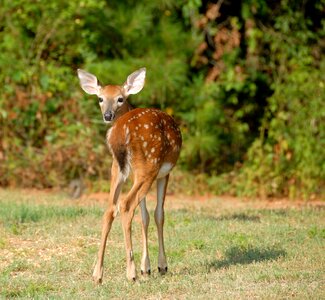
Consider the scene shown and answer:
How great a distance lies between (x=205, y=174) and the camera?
602 inches

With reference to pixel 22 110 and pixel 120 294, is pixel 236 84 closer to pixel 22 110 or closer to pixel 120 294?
pixel 22 110

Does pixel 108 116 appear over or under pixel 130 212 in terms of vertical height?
over

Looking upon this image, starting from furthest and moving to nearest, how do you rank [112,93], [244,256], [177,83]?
1. [177,83]
2. [112,93]
3. [244,256]

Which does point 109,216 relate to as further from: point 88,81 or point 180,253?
point 88,81

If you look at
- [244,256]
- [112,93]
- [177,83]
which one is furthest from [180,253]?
[177,83]

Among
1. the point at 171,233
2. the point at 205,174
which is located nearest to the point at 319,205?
the point at 205,174

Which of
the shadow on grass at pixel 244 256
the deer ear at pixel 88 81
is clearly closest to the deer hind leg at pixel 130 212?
the shadow on grass at pixel 244 256

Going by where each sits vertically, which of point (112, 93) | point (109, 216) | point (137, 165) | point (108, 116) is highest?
point (112, 93)

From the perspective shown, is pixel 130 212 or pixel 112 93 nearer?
pixel 130 212

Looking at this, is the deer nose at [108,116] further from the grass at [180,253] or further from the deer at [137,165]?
the grass at [180,253]

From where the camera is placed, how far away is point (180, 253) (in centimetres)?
877

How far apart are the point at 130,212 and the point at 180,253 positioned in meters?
1.39

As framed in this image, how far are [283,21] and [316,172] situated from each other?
2886 mm

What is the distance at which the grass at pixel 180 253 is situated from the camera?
716 centimetres
